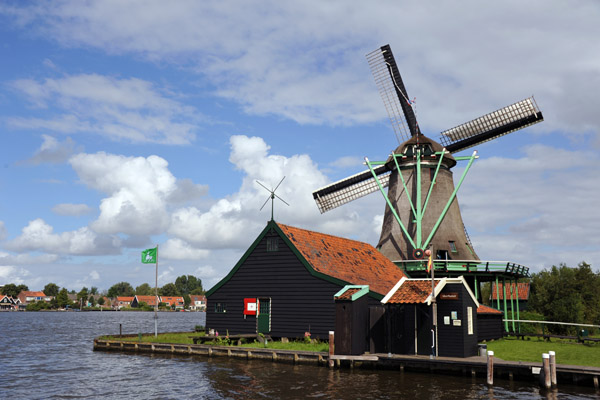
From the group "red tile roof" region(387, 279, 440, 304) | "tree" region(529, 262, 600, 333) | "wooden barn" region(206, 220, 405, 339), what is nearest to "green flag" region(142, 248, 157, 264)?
"wooden barn" region(206, 220, 405, 339)

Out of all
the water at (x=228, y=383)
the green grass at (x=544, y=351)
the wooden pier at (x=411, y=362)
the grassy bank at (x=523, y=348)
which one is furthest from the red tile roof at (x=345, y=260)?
the green grass at (x=544, y=351)

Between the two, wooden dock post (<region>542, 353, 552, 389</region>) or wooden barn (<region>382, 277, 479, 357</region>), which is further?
wooden barn (<region>382, 277, 479, 357</region>)

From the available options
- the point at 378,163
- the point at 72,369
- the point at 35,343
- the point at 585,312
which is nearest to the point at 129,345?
the point at 72,369

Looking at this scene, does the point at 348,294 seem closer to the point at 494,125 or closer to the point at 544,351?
the point at 544,351

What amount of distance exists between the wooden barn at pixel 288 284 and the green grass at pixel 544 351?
782 centimetres

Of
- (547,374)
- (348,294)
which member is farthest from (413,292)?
(547,374)

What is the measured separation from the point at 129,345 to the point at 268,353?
1193cm

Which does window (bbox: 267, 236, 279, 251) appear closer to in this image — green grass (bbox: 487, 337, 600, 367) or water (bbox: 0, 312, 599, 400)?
water (bbox: 0, 312, 599, 400)

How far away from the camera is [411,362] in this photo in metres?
27.7

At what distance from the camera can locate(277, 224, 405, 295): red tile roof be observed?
35.7 metres

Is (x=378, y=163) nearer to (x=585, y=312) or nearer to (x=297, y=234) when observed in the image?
(x=297, y=234)

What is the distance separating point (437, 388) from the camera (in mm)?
23844

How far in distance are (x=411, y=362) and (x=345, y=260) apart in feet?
39.4

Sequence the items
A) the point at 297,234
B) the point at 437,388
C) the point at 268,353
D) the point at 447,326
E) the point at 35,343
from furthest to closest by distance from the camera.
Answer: the point at 35,343 < the point at 297,234 < the point at 268,353 < the point at 447,326 < the point at 437,388
